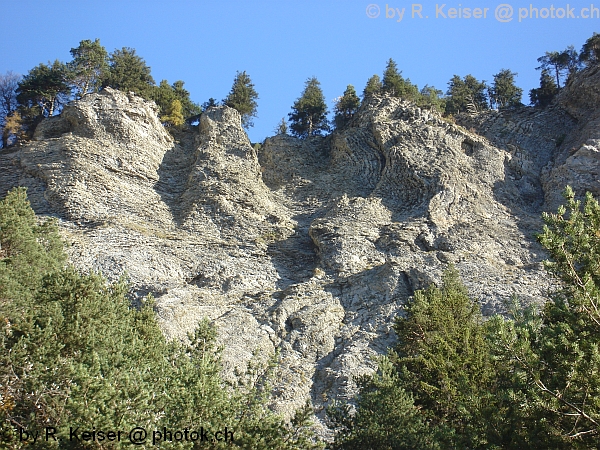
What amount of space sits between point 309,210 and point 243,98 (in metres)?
14.5

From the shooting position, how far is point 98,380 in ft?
45.7

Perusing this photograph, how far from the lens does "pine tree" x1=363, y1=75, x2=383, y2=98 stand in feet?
146

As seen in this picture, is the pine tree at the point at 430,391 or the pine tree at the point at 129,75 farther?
the pine tree at the point at 129,75

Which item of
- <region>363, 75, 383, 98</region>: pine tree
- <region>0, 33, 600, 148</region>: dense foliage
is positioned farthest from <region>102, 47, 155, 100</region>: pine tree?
<region>363, 75, 383, 98</region>: pine tree

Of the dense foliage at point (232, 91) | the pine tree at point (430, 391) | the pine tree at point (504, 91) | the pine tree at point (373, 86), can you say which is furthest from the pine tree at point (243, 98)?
the pine tree at point (430, 391)

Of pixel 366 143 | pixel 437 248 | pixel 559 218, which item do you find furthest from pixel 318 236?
pixel 559 218

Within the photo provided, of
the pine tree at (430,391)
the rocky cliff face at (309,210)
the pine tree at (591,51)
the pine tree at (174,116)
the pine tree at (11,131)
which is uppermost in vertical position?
the pine tree at (591,51)

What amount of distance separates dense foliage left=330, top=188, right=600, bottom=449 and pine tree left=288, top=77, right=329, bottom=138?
28.9m

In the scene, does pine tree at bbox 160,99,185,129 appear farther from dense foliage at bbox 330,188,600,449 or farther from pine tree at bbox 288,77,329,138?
dense foliage at bbox 330,188,600,449

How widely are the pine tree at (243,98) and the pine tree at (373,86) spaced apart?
26.8 ft

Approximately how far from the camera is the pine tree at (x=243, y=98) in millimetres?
45625

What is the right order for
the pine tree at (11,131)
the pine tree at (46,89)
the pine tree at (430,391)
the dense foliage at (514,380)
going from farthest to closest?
the pine tree at (46,89), the pine tree at (11,131), the pine tree at (430,391), the dense foliage at (514,380)

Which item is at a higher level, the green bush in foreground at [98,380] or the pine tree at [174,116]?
the pine tree at [174,116]

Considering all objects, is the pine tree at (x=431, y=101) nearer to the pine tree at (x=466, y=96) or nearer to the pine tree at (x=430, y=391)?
the pine tree at (x=466, y=96)
